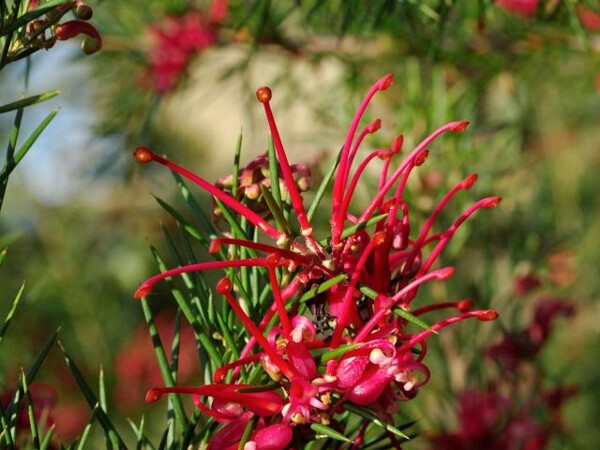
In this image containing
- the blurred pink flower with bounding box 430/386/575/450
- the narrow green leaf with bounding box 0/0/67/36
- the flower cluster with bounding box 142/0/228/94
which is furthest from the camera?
the flower cluster with bounding box 142/0/228/94

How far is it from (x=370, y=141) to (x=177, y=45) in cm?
21

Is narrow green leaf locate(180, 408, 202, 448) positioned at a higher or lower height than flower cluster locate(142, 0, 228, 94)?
lower

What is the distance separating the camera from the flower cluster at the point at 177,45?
29.6 inches

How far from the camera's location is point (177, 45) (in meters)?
0.76

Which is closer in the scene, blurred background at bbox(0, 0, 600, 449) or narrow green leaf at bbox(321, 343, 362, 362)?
narrow green leaf at bbox(321, 343, 362, 362)

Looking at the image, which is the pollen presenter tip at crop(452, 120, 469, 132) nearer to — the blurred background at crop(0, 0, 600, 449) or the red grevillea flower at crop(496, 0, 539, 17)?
the blurred background at crop(0, 0, 600, 449)

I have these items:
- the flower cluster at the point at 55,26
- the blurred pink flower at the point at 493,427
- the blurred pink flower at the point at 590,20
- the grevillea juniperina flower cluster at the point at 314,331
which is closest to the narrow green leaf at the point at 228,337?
the grevillea juniperina flower cluster at the point at 314,331

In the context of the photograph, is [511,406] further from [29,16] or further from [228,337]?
[29,16]

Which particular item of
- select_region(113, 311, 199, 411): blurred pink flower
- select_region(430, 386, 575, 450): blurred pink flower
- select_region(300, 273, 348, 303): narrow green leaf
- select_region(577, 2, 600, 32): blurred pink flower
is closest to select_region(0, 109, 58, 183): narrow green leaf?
select_region(300, 273, 348, 303): narrow green leaf

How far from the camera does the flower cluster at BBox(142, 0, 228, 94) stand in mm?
753

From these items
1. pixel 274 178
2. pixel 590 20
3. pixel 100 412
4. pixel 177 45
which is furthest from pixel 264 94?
pixel 590 20

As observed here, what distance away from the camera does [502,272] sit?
87 centimetres

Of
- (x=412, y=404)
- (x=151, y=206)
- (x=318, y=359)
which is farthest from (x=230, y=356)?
(x=151, y=206)

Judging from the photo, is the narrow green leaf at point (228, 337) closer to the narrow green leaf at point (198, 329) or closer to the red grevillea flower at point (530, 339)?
the narrow green leaf at point (198, 329)
